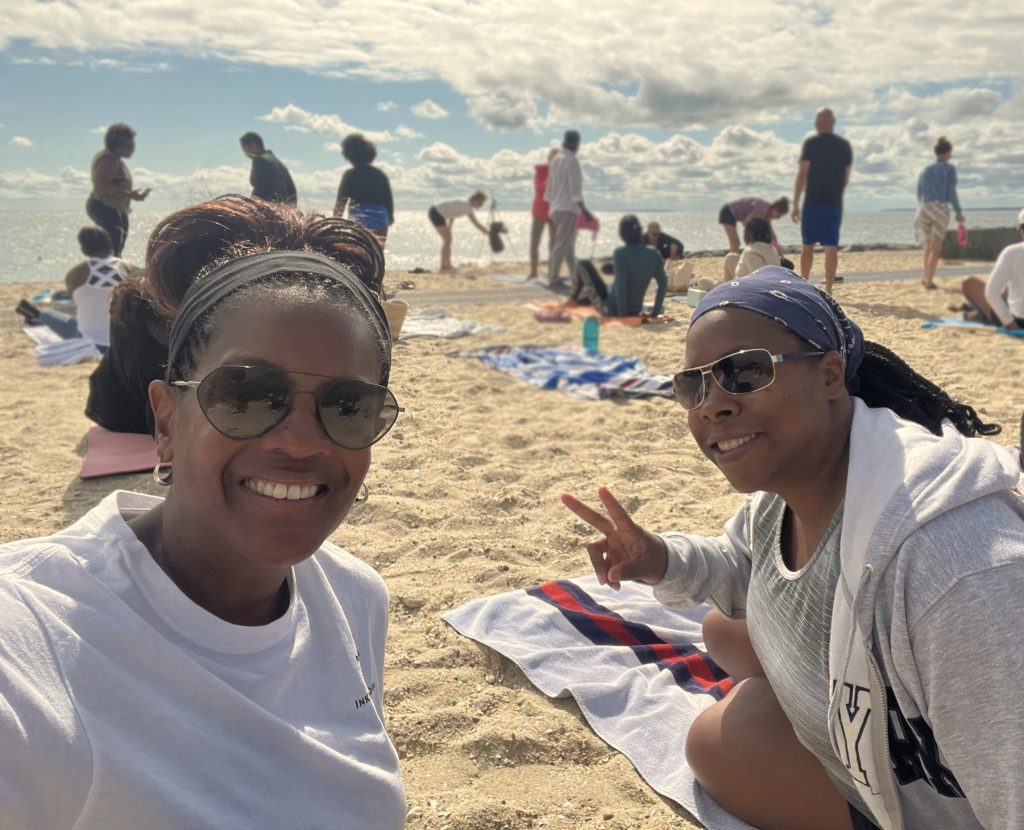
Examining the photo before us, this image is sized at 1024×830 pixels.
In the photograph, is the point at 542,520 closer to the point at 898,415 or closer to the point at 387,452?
the point at 387,452

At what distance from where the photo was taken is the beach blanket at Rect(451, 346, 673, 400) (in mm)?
6711

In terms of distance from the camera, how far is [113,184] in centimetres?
921

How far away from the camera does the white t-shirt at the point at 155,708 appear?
1.04 metres

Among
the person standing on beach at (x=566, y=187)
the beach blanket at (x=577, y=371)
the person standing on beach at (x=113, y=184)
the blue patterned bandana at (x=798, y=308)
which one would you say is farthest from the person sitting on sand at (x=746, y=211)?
the blue patterned bandana at (x=798, y=308)

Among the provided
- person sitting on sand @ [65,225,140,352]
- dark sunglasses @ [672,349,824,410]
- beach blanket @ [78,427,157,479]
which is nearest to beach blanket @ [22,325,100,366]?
person sitting on sand @ [65,225,140,352]

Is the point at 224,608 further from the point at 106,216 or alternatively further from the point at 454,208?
the point at 454,208

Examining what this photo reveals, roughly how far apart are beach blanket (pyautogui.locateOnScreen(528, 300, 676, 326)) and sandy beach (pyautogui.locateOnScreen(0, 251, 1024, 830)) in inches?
29.0

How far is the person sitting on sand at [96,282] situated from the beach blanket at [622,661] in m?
5.18

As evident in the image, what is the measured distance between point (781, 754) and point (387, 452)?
11.4ft

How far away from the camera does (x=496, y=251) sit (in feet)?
50.7

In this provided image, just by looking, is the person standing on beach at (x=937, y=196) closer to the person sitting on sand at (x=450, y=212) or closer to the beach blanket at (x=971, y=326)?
the beach blanket at (x=971, y=326)

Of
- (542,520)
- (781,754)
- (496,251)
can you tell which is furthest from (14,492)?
(496,251)

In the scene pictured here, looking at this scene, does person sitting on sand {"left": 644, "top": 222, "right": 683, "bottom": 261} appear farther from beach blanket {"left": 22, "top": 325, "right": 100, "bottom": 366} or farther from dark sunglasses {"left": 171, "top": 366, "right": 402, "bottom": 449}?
dark sunglasses {"left": 171, "top": 366, "right": 402, "bottom": 449}

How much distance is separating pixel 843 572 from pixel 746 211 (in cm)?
1193
